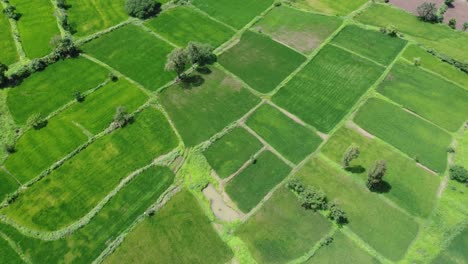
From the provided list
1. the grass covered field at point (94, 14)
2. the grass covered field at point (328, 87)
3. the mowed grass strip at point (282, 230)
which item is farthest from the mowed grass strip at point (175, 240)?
the grass covered field at point (94, 14)

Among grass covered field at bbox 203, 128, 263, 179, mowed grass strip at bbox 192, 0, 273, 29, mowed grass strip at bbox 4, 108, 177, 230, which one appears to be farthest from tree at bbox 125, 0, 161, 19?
grass covered field at bbox 203, 128, 263, 179

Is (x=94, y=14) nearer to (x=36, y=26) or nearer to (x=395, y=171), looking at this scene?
(x=36, y=26)

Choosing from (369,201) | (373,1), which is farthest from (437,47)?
(369,201)

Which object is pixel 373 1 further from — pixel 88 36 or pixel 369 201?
pixel 88 36

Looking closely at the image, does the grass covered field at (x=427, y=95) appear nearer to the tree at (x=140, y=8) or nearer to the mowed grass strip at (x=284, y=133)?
the mowed grass strip at (x=284, y=133)

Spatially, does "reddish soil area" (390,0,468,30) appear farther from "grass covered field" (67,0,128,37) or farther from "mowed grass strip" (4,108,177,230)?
"grass covered field" (67,0,128,37)

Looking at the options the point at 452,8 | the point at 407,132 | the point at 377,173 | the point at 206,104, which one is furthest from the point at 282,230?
the point at 452,8
